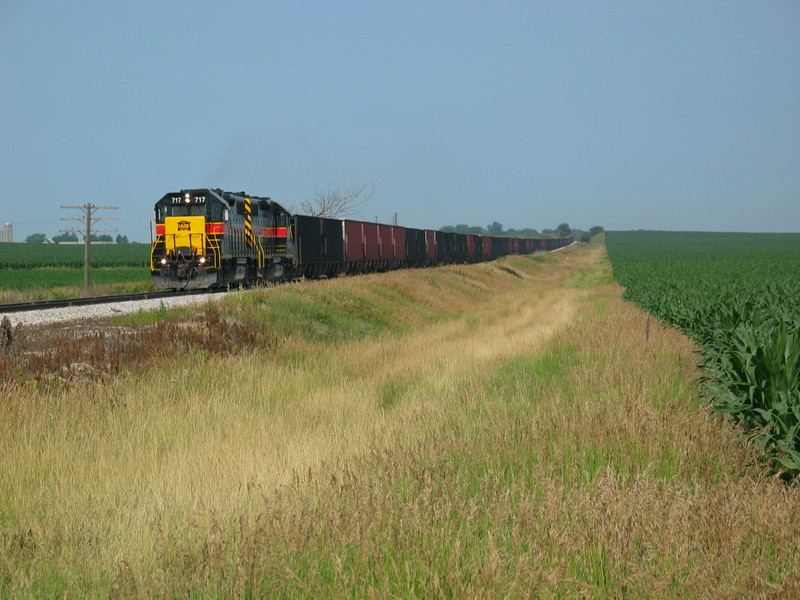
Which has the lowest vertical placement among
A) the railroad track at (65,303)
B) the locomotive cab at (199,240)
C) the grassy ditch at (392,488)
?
the grassy ditch at (392,488)

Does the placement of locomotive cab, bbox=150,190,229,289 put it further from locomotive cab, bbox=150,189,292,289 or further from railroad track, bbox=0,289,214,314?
railroad track, bbox=0,289,214,314

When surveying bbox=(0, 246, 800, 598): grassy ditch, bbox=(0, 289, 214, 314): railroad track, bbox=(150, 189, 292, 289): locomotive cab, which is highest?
bbox=(150, 189, 292, 289): locomotive cab

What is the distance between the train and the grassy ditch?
13270 millimetres

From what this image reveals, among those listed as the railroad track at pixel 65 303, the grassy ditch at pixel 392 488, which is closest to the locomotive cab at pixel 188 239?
the railroad track at pixel 65 303

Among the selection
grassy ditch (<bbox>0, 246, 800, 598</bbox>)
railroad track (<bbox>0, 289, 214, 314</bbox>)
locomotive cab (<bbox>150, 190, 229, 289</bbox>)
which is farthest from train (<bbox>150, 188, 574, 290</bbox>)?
grassy ditch (<bbox>0, 246, 800, 598</bbox>)

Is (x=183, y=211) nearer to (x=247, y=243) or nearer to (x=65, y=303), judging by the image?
(x=247, y=243)

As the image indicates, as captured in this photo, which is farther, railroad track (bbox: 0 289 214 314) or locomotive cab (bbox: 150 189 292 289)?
locomotive cab (bbox: 150 189 292 289)

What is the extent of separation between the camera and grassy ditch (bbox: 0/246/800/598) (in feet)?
13.1

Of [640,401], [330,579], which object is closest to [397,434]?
[640,401]

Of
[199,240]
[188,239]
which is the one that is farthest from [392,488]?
[188,239]

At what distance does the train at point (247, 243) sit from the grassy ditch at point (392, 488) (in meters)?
13.3

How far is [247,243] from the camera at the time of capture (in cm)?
2769

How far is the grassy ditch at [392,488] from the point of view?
3.99 metres

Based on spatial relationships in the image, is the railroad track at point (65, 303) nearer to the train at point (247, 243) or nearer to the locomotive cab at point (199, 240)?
the locomotive cab at point (199, 240)
